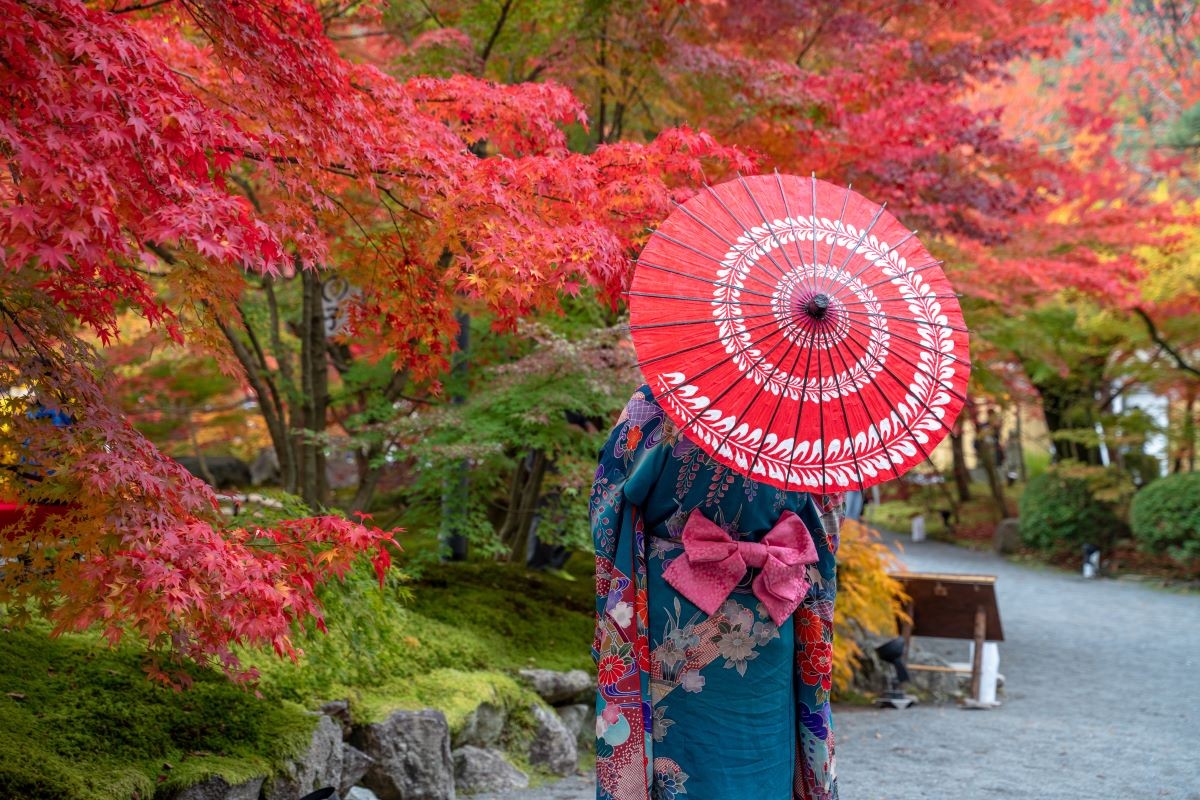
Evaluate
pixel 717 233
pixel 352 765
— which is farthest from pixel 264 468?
pixel 717 233

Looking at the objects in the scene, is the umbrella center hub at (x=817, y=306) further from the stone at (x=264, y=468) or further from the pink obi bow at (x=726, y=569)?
the stone at (x=264, y=468)

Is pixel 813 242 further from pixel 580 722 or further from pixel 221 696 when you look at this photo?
pixel 580 722

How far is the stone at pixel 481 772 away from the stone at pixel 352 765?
1.84ft

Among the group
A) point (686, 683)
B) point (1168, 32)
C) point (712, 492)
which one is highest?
point (1168, 32)

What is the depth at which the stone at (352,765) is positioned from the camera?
12.7 feet

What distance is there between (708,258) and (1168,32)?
65.2 ft

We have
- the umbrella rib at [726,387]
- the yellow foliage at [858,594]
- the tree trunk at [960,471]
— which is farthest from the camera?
the tree trunk at [960,471]

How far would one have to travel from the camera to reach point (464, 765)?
4.50m

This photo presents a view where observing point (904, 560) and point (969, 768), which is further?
point (904, 560)

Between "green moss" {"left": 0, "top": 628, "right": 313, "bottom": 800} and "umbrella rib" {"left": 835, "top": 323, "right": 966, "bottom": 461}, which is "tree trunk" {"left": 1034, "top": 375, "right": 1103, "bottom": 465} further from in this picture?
"green moss" {"left": 0, "top": 628, "right": 313, "bottom": 800}

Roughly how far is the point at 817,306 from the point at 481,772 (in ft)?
9.44

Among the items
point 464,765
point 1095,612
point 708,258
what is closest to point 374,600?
point 464,765

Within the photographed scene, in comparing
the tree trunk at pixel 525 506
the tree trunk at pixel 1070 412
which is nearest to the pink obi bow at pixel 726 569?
the tree trunk at pixel 525 506

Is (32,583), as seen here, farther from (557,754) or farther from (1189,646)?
(1189,646)
